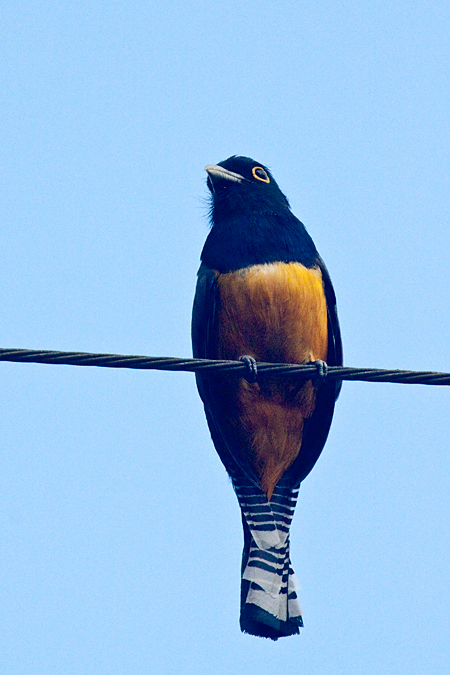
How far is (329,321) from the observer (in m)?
6.20

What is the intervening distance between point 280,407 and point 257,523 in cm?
74

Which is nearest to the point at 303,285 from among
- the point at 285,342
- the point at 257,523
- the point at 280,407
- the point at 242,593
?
the point at 285,342

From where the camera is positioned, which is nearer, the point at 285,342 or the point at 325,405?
the point at 285,342

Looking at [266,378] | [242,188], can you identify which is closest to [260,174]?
[242,188]

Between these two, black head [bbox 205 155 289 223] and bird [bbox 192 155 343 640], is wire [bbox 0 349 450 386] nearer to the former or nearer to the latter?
bird [bbox 192 155 343 640]

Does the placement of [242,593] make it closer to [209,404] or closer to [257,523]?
[257,523]

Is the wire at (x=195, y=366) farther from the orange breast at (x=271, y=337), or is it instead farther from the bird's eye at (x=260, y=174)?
the bird's eye at (x=260, y=174)

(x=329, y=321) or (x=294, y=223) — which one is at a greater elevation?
(x=294, y=223)

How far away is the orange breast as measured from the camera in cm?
579

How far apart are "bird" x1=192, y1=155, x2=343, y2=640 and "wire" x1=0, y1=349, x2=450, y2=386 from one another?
1.02 m

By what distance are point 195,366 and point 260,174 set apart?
2.81 m

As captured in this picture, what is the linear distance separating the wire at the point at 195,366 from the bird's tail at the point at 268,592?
1.84 meters

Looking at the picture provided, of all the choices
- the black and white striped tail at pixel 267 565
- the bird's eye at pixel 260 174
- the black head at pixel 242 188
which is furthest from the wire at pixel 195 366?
the bird's eye at pixel 260 174

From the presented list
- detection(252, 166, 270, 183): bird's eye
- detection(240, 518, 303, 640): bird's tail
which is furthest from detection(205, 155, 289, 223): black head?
detection(240, 518, 303, 640): bird's tail
